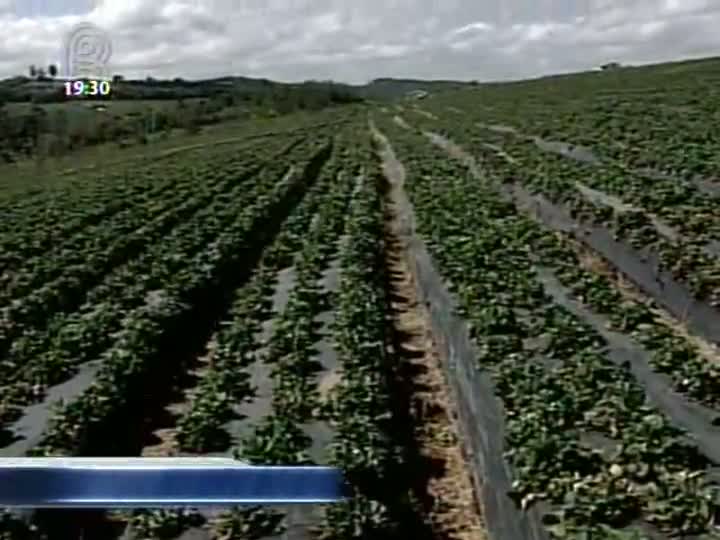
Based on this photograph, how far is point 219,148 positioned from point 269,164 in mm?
14943

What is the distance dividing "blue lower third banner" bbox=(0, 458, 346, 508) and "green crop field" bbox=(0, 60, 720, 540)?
0.74 feet

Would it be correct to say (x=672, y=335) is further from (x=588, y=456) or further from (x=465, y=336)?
(x=588, y=456)

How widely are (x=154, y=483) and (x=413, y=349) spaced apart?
9.11m

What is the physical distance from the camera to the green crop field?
5.31 metres

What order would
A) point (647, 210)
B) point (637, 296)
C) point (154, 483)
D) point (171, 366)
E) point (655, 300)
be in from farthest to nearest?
point (647, 210), point (637, 296), point (655, 300), point (171, 366), point (154, 483)

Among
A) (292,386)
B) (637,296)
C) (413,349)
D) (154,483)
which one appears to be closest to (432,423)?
(292,386)

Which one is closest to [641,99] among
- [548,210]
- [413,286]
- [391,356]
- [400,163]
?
[400,163]

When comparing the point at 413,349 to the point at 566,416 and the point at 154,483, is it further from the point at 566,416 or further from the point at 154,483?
the point at 154,483

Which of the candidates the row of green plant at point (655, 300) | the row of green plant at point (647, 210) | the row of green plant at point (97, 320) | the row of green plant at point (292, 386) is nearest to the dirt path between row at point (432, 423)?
the row of green plant at point (292, 386)

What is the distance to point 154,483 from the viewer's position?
4.37 feet

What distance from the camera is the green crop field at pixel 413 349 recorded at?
531 cm

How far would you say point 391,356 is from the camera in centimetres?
964

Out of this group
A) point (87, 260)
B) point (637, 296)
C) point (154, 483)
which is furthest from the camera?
point (87, 260)

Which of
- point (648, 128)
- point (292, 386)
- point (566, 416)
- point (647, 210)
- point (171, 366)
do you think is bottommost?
point (171, 366)
